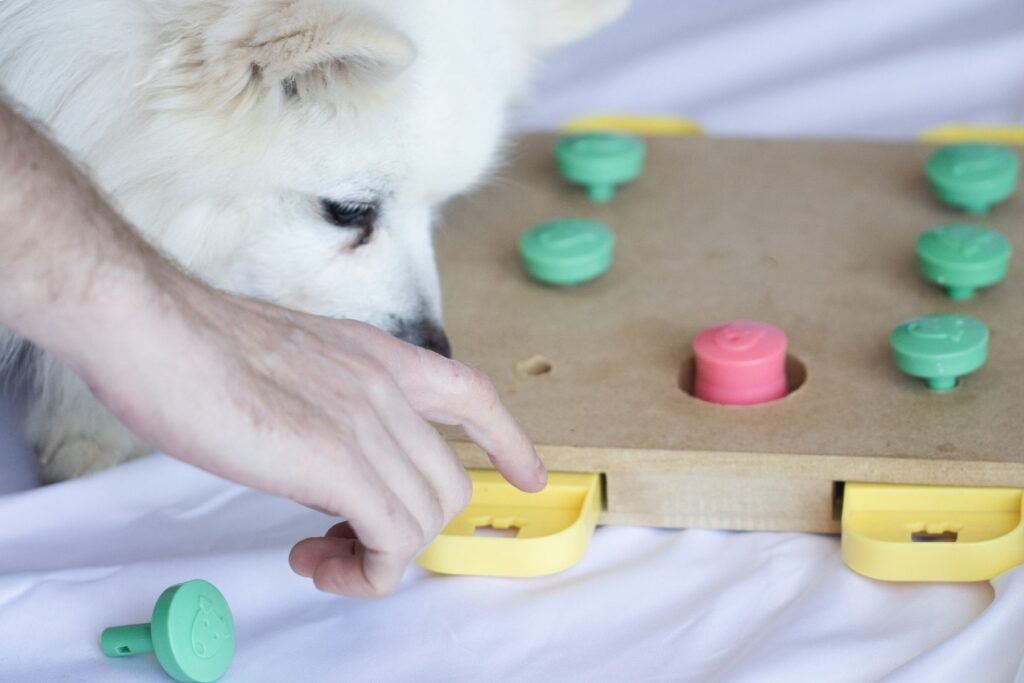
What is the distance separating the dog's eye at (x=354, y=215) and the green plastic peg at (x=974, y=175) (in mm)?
805

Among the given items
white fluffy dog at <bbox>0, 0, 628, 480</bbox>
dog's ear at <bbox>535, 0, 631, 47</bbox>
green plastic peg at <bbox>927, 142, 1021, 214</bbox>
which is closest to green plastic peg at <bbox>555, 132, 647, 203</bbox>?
dog's ear at <bbox>535, 0, 631, 47</bbox>

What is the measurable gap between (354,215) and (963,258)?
2.41 feet

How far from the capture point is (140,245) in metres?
0.97

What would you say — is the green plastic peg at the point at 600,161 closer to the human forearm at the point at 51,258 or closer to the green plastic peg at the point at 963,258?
the green plastic peg at the point at 963,258

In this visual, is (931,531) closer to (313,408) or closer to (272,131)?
(313,408)

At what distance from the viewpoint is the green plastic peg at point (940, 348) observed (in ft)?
4.47

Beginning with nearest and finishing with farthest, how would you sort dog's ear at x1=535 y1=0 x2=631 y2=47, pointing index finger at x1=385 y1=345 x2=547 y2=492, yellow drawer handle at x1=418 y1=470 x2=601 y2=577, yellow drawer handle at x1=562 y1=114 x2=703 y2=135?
pointing index finger at x1=385 y1=345 x2=547 y2=492, yellow drawer handle at x1=418 y1=470 x2=601 y2=577, dog's ear at x1=535 y1=0 x2=631 y2=47, yellow drawer handle at x1=562 y1=114 x2=703 y2=135

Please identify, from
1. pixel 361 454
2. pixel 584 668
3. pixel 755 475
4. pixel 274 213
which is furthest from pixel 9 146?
pixel 755 475

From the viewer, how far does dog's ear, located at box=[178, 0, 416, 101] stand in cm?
126

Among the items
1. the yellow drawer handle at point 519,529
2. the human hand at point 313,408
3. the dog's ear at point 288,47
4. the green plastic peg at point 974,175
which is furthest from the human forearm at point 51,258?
the green plastic peg at point 974,175

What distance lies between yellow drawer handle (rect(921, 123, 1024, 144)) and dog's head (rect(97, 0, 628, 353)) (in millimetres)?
774

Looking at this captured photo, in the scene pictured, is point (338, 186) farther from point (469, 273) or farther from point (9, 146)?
point (9, 146)

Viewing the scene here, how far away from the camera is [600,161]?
189 cm

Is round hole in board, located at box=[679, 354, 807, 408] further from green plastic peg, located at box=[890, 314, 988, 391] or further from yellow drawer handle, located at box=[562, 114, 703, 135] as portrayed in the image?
yellow drawer handle, located at box=[562, 114, 703, 135]
